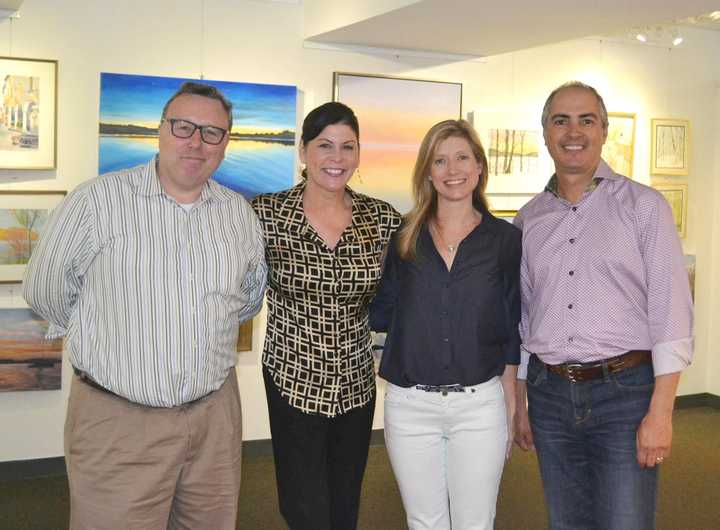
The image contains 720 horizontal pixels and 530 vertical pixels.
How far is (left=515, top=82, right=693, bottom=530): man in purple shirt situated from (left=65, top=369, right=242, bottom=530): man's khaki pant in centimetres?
108

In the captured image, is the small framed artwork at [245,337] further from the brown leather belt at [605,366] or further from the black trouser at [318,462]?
the brown leather belt at [605,366]

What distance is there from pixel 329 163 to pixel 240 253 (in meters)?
0.44

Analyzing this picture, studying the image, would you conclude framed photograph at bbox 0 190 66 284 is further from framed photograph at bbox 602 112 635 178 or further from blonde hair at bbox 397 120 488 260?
framed photograph at bbox 602 112 635 178

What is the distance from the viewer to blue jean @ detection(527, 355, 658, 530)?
2588mm

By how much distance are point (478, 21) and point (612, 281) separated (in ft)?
7.39

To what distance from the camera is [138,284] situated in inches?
93.8

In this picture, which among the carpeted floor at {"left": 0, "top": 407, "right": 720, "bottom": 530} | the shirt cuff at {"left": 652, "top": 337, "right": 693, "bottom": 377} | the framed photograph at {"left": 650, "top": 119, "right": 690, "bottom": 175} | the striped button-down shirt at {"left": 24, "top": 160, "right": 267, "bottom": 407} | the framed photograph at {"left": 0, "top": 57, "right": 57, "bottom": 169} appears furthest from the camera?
the framed photograph at {"left": 650, "top": 119, "right": 690, "bottom": 175}

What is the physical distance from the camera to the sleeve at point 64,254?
7.82 ft

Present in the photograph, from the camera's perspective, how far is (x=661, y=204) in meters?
2.62

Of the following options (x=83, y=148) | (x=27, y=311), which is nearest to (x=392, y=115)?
(x=83, y=148)

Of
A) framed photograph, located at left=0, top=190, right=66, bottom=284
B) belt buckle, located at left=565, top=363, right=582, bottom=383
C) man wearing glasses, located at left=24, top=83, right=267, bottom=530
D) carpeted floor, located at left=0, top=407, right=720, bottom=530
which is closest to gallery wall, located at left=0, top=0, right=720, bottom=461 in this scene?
framed photograph, located at left=0, top=190, right=66, bottom=284

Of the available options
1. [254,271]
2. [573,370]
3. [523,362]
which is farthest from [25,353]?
[573,370]

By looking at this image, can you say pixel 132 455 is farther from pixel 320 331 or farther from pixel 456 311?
pixel 456 311

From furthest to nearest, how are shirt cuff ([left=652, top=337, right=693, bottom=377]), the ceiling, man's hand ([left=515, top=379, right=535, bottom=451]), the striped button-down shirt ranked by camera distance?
1. the ceiling
2. man's hand ([left=515, top=379, right=535, bottom=451])
3. shirt cuff ([left=652, top=337, right=693, bottom=377])
4. the striped button-down shirt
